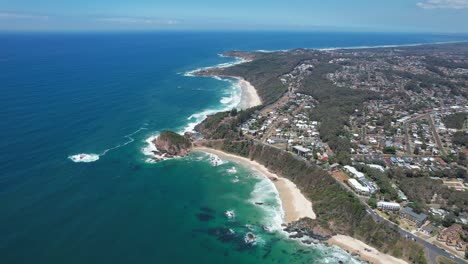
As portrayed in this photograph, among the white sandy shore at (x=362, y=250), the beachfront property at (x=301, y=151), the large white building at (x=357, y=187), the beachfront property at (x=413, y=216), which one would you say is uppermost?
the beachfront property at (x=301, y=151)

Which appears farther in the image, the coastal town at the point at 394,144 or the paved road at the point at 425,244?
the coastal town at the point at 394,144

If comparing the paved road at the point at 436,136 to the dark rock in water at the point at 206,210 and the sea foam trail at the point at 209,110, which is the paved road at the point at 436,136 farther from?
the sea foam trail at the point at 209,110

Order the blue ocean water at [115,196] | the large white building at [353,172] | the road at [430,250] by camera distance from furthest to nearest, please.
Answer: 1. the large white building at [353,172]
2. the blue ocean water at [115,196]
3. the road at [430,250]

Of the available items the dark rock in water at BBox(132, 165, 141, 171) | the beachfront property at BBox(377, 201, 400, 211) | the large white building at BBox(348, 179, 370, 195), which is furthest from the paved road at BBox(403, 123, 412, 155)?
the dark rock in water at BBox(132, 165, 141, 171)

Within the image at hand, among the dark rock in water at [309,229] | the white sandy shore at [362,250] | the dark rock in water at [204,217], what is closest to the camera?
the white sandy shore at [362,250]

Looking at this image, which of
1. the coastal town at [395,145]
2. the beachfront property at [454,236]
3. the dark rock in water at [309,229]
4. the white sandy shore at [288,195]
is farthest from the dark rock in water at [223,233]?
the beachfront property at [454,236]

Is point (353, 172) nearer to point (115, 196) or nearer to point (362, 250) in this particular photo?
point (362, 250)
